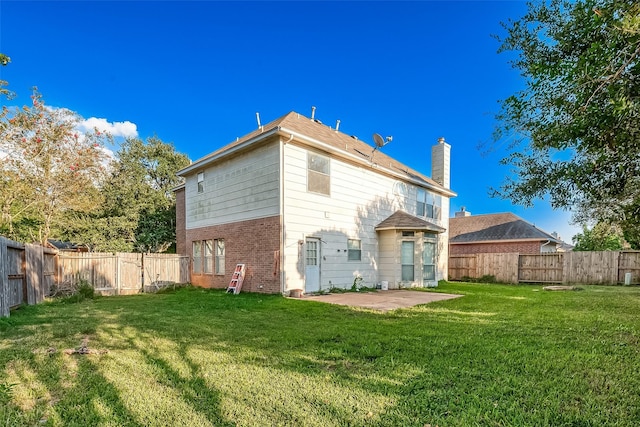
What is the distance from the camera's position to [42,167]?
59.1 feet

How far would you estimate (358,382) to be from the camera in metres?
3.29

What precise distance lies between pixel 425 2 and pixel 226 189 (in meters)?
9.95

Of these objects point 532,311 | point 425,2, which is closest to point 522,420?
point 532,311

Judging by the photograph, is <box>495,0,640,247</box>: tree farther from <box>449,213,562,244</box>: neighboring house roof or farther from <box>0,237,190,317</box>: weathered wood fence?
<box>449,213,562,244</box>: neighboring house roof

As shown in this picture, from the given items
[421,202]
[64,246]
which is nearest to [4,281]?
[421,202]

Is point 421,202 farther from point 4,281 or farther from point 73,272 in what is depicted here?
point 4,281

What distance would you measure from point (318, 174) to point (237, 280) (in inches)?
189

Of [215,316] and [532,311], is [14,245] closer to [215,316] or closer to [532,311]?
[215,316]

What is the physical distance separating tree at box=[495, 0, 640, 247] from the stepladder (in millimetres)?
8583

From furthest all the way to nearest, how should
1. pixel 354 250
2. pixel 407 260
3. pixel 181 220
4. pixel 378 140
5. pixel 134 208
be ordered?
pixel 134 208, pixel 181 220, pixel 407 260, pixel 378 140, pixel 354 250

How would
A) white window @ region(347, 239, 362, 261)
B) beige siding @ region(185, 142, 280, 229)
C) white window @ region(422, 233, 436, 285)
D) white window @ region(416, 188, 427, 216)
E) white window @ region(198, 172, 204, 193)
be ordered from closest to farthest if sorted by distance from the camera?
1. beige siding @ region(185, 142, 280, 229)
2. white window @ region(347, 239, 362, 261)
3. white window @ region(422, 233, 436, 285)
4. white window @ region(198, 172, 204, 193)
5. white window @ region(416, 188, 427, 216)

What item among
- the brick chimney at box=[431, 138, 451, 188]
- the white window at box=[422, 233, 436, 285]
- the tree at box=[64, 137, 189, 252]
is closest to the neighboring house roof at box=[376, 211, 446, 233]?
the white window at box=[422, 233, 436, 285]

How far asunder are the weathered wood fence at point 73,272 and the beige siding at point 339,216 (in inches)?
257

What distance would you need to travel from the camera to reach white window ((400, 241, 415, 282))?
1366 cm
